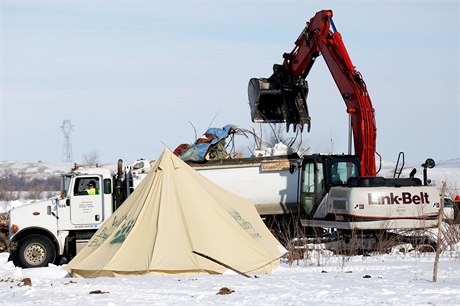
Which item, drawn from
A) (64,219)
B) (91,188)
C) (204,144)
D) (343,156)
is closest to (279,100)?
(204,144)

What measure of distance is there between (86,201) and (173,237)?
6897 mm

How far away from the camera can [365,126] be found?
23781 millimetres

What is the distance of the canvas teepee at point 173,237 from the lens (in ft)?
56.7

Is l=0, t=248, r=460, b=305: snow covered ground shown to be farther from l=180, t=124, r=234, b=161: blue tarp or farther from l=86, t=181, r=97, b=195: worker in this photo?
l=180, t=124, r=234, b=161: blue tarp

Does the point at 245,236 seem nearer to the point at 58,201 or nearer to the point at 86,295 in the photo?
the point at 86,295

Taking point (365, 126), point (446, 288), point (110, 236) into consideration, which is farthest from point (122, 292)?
point (365, 126)

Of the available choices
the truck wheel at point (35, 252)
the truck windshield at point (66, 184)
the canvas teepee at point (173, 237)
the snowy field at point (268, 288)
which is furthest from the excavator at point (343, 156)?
the truck wheel at point (35, 252)

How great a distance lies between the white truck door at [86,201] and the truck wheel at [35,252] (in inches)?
34.3

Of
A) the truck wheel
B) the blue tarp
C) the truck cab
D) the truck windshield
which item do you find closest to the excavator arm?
the blue tarp

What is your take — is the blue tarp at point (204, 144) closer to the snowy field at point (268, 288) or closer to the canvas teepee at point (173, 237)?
the canvas teepee at point (173, 237)

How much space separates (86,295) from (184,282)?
6.59 ft

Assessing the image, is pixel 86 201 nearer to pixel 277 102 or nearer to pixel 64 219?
pixel 64 219

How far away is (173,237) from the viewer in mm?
17578

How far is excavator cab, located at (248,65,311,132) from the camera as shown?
25.5 m
